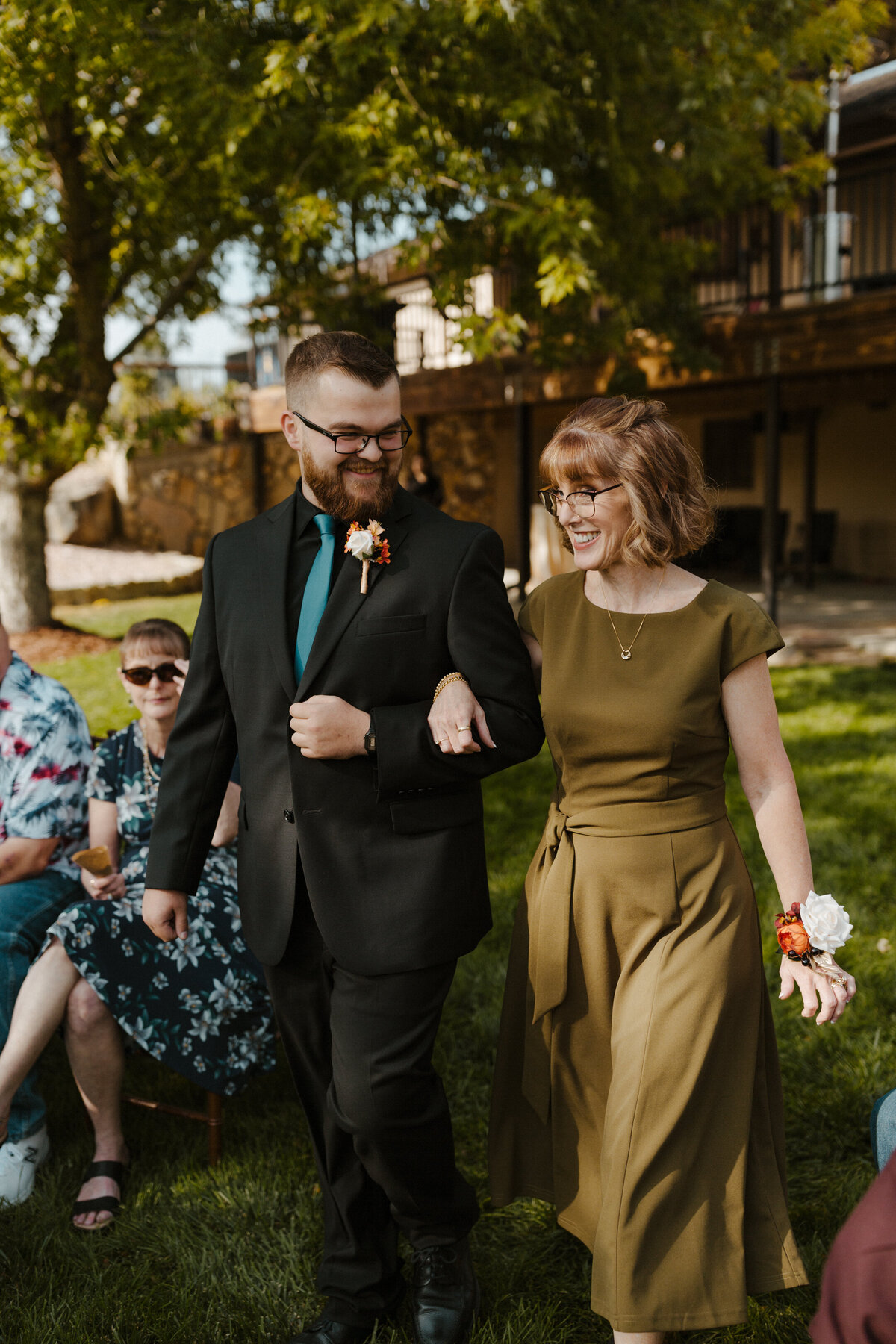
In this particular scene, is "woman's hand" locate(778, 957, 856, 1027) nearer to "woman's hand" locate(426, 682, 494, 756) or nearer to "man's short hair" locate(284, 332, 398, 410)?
"woman's hand" locate(426, 682, 494, 756)

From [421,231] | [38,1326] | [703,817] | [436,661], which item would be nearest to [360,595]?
[436,661]

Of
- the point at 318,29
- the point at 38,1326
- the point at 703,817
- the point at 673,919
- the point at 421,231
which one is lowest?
the point at 38,1326

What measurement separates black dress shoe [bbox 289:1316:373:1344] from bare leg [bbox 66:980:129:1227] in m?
0.84

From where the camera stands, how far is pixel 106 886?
3314 mm

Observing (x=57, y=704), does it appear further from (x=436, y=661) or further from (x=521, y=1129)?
(x=521, y=1129)

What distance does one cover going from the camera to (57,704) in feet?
11.5

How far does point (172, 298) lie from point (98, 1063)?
1008 cm

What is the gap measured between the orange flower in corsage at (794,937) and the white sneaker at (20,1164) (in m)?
2.29

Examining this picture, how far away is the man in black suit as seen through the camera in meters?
2.30

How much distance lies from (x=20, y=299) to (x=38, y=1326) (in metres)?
11.3

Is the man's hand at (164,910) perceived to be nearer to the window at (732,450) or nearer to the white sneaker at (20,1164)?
the white sneaker at (20,1164)

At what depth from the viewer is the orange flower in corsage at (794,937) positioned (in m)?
2.18

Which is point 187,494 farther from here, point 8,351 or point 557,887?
point 557,887

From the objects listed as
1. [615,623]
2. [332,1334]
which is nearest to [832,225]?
[615,623]
